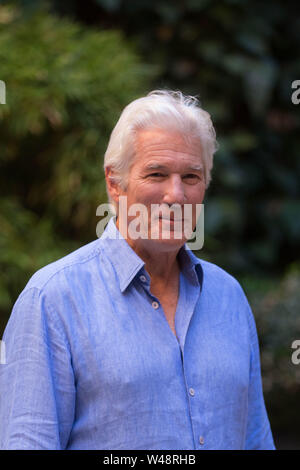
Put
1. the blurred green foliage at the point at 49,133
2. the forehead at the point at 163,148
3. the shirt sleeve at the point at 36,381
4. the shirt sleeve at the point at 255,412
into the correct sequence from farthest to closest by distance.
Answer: the blurred green foliage at the point at 49,133 < the shirt sleeve at the point at 255,412 < the forehead at the point at 163,148 < the shirt sleeve at the point at 36,381

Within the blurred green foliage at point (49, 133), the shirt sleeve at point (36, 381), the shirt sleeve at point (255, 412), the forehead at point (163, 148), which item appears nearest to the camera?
the shirt sleeve at point (36, 381)

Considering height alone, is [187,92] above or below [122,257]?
above

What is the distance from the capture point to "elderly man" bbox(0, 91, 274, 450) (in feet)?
4.33

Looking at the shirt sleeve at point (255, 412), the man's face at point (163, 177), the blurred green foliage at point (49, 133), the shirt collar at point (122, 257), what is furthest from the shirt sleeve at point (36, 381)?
the blurred green foliage at point (49, 133)

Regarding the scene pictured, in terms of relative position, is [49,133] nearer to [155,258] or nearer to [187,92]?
[187,92]

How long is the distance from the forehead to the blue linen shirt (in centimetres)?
19

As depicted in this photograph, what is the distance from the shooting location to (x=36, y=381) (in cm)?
129

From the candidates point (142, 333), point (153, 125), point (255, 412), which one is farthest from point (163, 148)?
point (255, 412)

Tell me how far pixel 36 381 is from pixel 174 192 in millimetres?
475

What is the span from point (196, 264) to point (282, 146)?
3843 mm

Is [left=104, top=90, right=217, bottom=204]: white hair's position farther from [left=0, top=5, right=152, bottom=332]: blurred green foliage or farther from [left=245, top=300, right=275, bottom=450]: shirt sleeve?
[left=0, top=5, right=152, bottom=332]: blurred green foliage

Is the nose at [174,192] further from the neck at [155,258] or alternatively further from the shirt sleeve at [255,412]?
the shirt sleeve at [255,412]

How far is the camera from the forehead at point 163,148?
1.45m

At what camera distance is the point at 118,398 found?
134 cm
